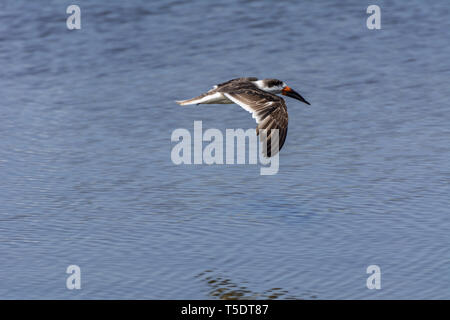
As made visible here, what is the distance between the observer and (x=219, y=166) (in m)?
17.7

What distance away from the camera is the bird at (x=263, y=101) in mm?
14938

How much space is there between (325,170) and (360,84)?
4.61 metres

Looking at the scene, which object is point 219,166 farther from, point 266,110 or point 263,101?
point 266,110

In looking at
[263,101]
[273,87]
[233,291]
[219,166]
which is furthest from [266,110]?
[233,291]

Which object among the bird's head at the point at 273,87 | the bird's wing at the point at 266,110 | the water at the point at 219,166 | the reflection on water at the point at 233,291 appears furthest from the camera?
the bird's head at the point at 273,87

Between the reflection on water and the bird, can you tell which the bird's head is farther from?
the reflection on water

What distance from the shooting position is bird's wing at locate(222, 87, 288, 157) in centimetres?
1485

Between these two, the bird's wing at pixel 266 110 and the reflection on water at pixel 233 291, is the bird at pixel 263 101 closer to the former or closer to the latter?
the bird's wing at pixel 266 110

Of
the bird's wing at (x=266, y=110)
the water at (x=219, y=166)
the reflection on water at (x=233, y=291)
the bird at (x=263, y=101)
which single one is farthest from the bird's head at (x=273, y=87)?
the reflection on water at (x=233, y=291)

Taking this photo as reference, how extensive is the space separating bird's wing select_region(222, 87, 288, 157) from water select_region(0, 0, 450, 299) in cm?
134

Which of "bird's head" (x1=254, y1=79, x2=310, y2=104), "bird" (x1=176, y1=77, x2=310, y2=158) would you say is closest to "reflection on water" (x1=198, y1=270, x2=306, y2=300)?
"bird" (x1=176, y1=77, x2=310, y2=158)

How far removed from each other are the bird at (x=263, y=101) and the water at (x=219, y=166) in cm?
132

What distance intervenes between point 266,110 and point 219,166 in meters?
2.52

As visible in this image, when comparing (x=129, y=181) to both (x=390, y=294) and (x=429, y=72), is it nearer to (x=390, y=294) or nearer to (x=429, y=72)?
(x=390, y=294)
